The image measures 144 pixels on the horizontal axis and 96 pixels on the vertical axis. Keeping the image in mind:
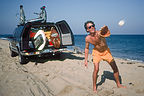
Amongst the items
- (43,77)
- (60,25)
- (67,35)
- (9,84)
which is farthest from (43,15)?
(9,84)

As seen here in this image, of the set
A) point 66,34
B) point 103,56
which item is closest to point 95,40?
point 103,56

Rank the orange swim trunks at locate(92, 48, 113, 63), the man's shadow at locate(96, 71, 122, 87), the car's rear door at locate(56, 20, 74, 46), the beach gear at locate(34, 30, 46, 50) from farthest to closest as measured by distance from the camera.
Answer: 1. the car's rear door at locate(56, 20, 74, 46)
2. the beach gear at locate(34, 30, 46, 50)
3. the man's shadow at locate(96, 71, 122, 87)
4. the orange swim trunks at locate(92, 48, 113, 63)

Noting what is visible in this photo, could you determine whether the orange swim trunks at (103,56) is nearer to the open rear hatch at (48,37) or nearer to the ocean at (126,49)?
the open rear hatch at (48,37)

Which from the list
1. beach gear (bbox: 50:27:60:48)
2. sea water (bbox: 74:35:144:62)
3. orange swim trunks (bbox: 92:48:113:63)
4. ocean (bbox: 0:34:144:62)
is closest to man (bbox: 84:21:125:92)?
orange swim trunks (bbox: 92:48:113:63)

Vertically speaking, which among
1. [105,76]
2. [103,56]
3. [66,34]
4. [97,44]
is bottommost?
[105,76]

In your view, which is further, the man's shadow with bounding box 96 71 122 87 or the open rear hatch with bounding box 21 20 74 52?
the open rear hatch with bounding box 21 20 74 52

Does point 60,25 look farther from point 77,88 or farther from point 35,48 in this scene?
point 77,88

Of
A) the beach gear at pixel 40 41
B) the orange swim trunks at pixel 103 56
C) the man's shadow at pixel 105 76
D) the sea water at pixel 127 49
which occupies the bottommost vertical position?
the sea water at pixel 127 49

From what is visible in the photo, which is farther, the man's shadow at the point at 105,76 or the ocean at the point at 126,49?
the ocean at the point at 126,49

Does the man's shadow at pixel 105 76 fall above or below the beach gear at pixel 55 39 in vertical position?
below

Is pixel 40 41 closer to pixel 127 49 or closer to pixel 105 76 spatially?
pixel 105 76

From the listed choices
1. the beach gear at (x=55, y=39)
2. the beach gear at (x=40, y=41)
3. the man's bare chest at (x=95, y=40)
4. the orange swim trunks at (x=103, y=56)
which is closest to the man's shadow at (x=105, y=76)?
the orange swim trunks at (x=103, y=56)

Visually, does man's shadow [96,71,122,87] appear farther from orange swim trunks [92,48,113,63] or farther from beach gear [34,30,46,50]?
beach gear [34,30,46,50]

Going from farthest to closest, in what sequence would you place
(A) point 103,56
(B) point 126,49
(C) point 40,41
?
1. (B) point 126,49
2. (C) point 40,41
3. (A) point 103,56
